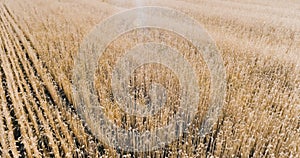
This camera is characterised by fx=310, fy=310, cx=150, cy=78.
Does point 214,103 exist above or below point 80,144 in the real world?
above

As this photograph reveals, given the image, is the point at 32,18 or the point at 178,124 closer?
the point at 178,124

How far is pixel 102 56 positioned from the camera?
5.14 m

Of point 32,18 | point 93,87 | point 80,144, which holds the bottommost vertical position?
point 80,144

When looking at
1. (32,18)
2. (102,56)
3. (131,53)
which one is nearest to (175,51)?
(131,53)

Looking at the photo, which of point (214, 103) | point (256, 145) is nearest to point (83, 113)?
point (214, 103)

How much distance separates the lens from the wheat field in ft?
9.71

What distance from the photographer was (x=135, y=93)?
4.04 meters

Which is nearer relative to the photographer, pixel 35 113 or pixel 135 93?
pixel 35 113

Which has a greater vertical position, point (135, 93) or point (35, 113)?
point (135, 93)

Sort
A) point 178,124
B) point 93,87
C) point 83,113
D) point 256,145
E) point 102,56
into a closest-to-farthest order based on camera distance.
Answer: point 256,145, point 178,124, point 83,113, point 93,87, point 102,56

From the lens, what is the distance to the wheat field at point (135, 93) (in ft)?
9.71

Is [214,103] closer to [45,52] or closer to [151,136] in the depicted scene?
[151,136]

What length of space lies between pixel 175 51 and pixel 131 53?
0.76 meters

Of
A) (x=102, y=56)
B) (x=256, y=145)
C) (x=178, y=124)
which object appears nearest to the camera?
(x=256, y=145)
